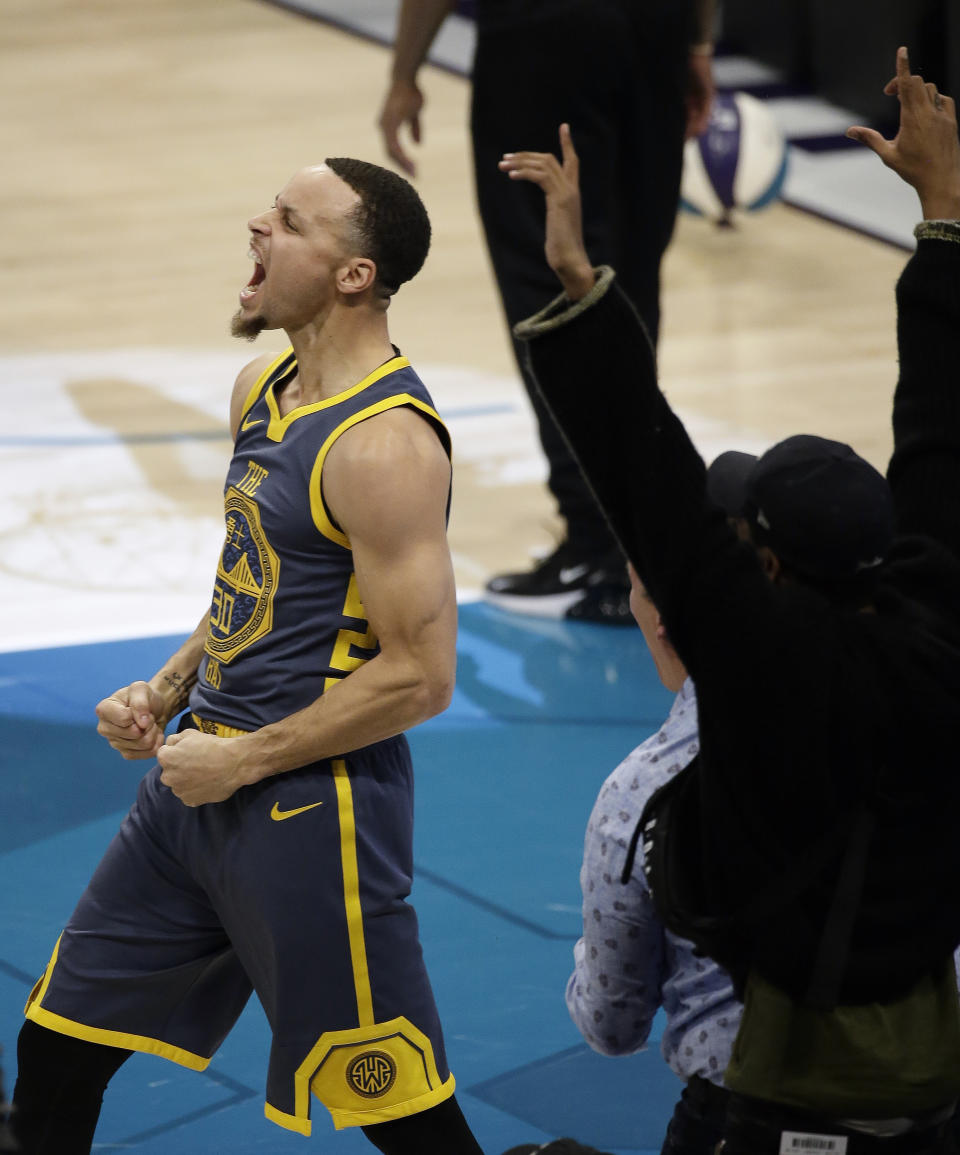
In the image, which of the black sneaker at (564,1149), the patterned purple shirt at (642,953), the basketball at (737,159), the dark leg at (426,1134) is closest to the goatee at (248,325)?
the patterned purple shirt at (642,953)

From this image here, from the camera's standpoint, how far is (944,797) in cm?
204

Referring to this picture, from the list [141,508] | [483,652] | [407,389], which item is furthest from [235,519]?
[141,508]

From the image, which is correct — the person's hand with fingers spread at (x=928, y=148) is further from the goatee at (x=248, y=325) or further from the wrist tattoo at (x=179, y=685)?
the wrist tattoo at (x=179, y=685)

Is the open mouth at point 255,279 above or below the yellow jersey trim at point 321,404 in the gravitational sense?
above

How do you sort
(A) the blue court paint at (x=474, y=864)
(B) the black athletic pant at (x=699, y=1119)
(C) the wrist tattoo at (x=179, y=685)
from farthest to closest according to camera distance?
(A) the blue court paint at (x=474, y=864) < (C) the wrist tattoo at (x=179, y=685) < (B) the black athletic pant at (x=699, y=1119)

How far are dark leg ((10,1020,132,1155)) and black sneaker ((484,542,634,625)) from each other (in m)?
3.03

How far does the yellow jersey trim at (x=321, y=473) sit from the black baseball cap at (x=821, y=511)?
28.1 inches

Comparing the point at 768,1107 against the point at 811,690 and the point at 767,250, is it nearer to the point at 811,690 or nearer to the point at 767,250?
the point at 811,690

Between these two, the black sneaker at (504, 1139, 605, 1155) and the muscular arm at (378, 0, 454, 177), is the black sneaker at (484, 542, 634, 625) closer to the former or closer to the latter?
the muscular arm at (378, 0, 454, 177)

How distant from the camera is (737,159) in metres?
8.91

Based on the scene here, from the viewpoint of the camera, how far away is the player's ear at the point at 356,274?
2779 millimetres

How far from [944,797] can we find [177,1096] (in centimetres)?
183

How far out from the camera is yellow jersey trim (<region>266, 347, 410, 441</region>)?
8.91 ft

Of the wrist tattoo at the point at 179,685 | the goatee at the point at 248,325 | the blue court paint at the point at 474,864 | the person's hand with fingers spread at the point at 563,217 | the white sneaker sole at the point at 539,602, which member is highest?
the person's hand with fingers spread at the point at 563,217
